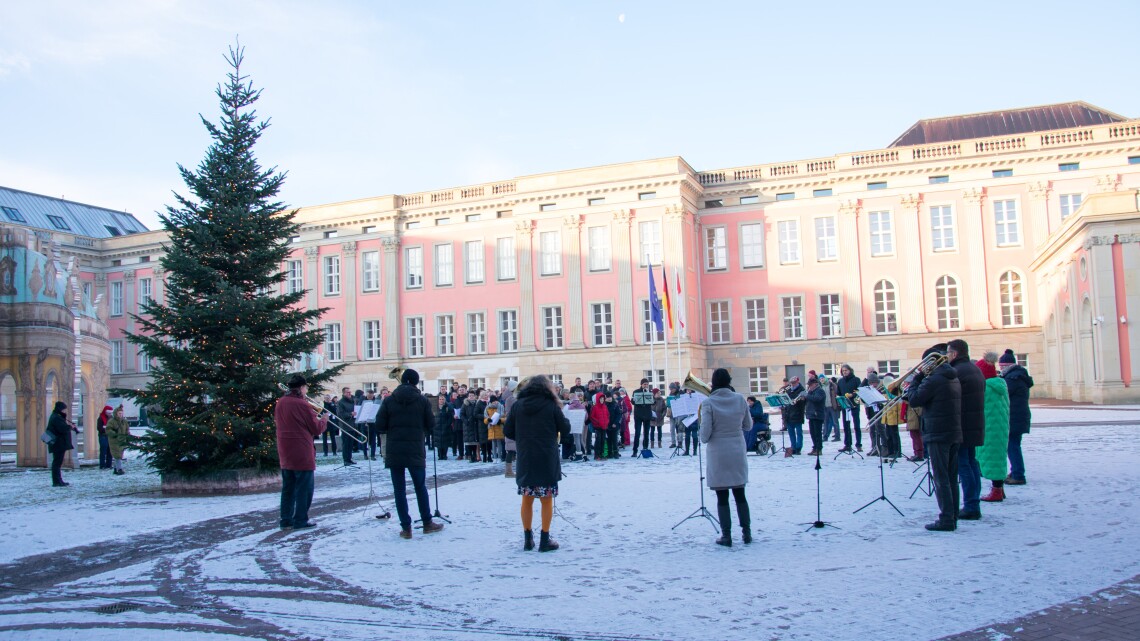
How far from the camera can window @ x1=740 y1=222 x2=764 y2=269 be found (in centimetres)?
4319

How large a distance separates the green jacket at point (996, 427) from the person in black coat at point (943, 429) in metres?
1.40

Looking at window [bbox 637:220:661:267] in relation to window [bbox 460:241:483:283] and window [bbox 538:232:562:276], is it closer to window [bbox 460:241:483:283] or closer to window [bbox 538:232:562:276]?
window [bbox 538:232:562:276]

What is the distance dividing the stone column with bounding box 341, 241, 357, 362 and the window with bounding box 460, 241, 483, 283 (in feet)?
23.6

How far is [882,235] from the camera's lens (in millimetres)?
41156

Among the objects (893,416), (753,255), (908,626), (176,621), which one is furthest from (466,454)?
(753,255)

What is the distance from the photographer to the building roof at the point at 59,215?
57188 millimetres

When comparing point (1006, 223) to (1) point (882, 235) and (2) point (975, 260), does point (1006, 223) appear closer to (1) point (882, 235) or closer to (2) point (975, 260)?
(2) point (975, 260)

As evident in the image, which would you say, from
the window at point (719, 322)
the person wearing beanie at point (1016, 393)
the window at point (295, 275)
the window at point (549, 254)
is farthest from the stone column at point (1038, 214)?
the window at point (295, 275)

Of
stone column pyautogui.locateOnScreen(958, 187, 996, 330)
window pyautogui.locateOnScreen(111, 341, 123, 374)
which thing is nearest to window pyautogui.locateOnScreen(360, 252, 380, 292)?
window pyautogui.locateOnScreen(111, 341, 123, 374)

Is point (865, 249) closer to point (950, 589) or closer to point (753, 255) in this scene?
point (753, 255)

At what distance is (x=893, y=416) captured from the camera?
1415 centimetres

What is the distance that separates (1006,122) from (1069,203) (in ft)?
28.3

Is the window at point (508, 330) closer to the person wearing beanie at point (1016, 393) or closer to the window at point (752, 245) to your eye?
the window at point (752, 245)

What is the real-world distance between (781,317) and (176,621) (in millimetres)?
38937
